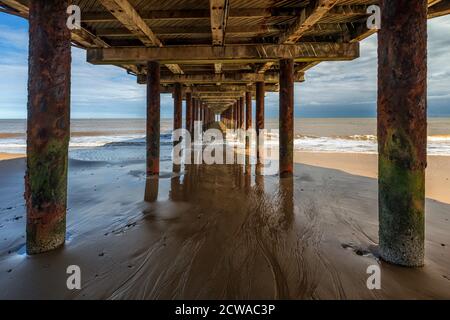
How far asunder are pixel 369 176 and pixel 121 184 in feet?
20.3

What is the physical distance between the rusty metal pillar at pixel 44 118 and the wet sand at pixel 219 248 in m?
0.32

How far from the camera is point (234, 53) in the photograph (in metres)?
6.51

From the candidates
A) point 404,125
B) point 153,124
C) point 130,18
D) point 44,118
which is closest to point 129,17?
point 130,18

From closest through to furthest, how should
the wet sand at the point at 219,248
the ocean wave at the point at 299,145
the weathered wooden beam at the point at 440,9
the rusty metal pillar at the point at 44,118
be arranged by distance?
1. the wet sand at the point at 219,248
2. the rusty metal pillar at the point at 44,118
3. the weathered wooden beam at the point at 440,9
4. the ocean wave at the point at 299,145

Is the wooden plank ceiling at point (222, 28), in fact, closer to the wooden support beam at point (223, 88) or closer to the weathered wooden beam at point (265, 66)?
the weathered wooden beam at point (265, 66)

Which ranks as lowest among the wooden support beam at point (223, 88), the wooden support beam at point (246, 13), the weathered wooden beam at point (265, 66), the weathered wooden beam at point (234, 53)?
the weathered wooden beam at point (234, 53)

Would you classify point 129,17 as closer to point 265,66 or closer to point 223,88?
point 265,66

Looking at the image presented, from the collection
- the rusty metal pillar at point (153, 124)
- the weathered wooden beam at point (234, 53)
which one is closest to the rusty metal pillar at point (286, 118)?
the weathered wooden beam at point (234, 53)

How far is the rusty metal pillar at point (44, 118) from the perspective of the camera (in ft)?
8.33

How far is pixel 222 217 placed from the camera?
11.9ft

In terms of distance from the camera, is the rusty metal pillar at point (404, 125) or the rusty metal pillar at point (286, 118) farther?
the rusty metal pillar at point (286, 118)

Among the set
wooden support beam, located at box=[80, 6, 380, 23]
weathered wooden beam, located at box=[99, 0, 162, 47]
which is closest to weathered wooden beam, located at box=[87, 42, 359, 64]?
weathered wooden beam, located at box=[99, 0, 162, 47]
